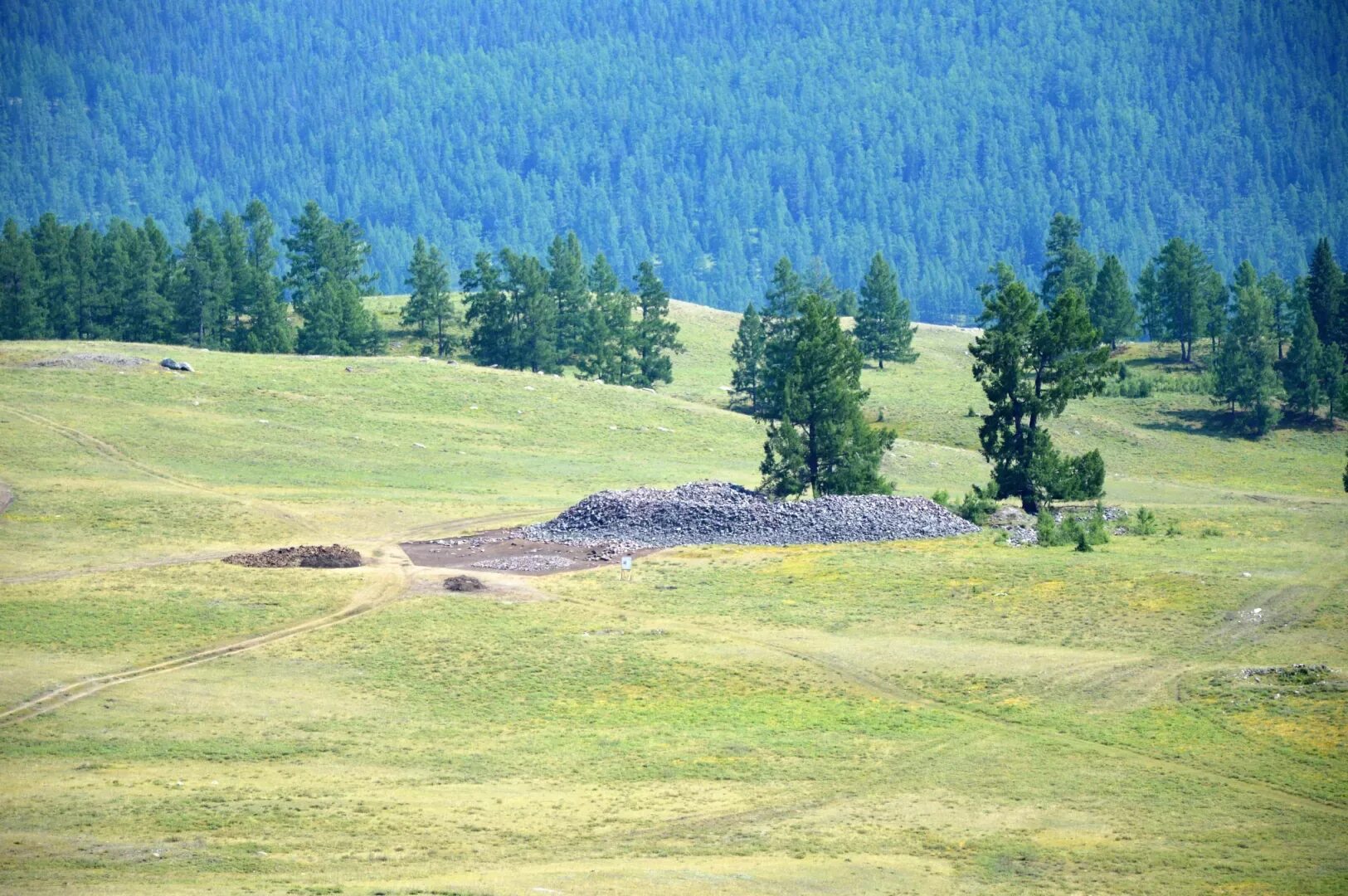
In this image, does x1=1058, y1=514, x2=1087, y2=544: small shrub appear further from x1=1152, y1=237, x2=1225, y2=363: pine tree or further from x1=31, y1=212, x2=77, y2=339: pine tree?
x1=31, y1=212, x2=77, y2=339: pine tree

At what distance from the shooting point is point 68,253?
127250 mm

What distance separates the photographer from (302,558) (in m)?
59.4

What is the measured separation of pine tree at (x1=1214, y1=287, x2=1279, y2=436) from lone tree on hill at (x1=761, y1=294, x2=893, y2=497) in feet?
197

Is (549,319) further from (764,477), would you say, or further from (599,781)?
(599,781)

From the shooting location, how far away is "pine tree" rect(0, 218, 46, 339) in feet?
401

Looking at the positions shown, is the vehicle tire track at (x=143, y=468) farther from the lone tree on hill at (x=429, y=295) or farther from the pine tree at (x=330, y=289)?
the lone tree on hill at (x=429, y=295)

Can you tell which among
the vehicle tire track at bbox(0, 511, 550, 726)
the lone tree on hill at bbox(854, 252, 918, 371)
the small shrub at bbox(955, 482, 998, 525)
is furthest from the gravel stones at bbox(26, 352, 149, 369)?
the lone tree on hill at bbox(854, 252, 918, 371)

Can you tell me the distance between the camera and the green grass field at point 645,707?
31.2 meters

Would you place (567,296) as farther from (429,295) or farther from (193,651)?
(193,651)

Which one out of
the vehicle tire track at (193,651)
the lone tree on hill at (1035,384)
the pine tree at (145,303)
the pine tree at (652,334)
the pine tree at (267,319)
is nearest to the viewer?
the vehicle tire track at (193,651)

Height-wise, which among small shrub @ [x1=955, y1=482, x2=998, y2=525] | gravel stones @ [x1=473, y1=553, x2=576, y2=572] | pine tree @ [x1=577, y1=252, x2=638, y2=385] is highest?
pine tree @ [x1=577, y1=252, x2=638, y2=385]

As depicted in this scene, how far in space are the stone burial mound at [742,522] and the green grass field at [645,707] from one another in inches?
91.8

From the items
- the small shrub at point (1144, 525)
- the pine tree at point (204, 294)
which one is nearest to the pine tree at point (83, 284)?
the pine tree at point (204, 294)

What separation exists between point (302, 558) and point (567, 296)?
8103 cm
